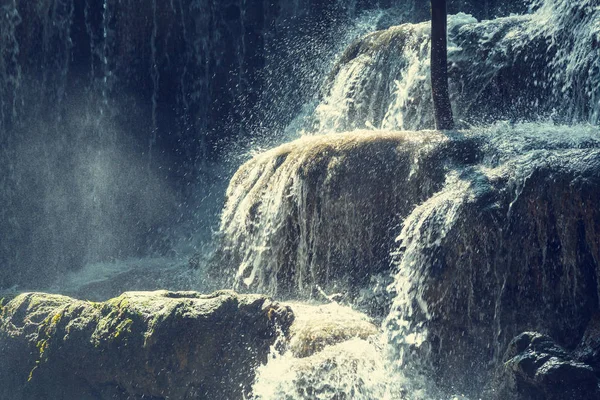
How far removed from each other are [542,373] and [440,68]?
5336 millimetres

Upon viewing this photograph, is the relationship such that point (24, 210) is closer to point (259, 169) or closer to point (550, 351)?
point (259, 169)

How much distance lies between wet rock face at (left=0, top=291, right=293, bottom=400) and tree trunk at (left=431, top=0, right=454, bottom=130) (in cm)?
380

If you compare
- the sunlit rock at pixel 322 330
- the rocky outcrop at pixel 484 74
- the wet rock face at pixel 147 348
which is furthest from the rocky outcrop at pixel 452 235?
the wet rock face at pixel 147 348

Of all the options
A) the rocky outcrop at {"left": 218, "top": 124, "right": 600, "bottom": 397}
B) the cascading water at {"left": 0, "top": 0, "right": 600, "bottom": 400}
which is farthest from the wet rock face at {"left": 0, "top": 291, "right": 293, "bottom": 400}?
the rocky outcrop at {"left": 218, "top": 124, "right": 600, "bottom": 397}

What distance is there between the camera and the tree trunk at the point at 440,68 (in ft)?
37.1

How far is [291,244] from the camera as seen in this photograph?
1091 centimetres

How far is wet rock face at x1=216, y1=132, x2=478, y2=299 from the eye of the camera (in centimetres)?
984

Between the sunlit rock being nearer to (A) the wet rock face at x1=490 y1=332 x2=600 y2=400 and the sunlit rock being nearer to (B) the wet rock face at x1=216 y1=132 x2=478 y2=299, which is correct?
(B) the wet rock face at x1=216 y1=132 x2=478 y2=299

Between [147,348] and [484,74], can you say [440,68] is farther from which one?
[147,348]

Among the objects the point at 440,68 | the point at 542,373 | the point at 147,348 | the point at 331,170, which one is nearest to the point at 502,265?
the point at 542,373

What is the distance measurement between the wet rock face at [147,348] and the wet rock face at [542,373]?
219cm

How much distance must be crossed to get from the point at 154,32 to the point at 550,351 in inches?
508

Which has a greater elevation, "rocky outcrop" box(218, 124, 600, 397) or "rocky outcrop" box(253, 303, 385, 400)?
"rocky outcrop" box(218, 124, 600, 397)

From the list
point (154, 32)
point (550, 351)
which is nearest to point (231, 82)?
point (154, 32)
